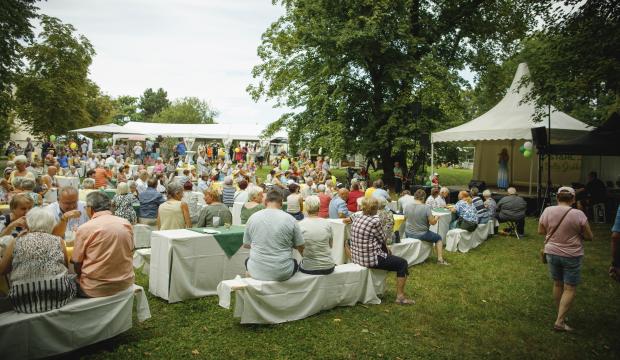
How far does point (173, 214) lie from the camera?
6.05 meters

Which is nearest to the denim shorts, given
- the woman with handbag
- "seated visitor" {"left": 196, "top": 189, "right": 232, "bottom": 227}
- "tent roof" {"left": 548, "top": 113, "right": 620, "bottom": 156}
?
the woman with handbag

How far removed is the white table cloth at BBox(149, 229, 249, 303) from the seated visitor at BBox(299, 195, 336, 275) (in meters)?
1.17

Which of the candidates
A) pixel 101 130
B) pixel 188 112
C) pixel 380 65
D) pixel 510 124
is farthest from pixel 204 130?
pixel 188 112

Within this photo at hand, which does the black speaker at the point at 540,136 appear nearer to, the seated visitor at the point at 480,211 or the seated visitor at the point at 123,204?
the seated visitor at the point at 480,211

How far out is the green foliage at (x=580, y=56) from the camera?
9.71 meters

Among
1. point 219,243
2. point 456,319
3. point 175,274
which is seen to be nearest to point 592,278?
point 456,319

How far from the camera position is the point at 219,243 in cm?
545

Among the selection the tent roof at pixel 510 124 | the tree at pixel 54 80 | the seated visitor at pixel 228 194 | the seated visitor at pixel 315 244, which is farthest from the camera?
the tree at pixel 54 80

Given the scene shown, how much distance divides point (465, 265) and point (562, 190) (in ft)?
10.7

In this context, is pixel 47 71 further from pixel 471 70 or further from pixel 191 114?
pixel 191 114

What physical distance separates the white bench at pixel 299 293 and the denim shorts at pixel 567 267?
1.92m

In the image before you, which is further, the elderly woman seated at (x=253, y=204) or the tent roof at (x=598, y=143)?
the tent roof at (x=598, y=143)

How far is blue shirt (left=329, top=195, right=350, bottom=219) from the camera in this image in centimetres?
802

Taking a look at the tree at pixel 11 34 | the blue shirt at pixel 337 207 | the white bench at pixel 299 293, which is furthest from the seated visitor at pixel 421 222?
the tree at pixel 11 34
